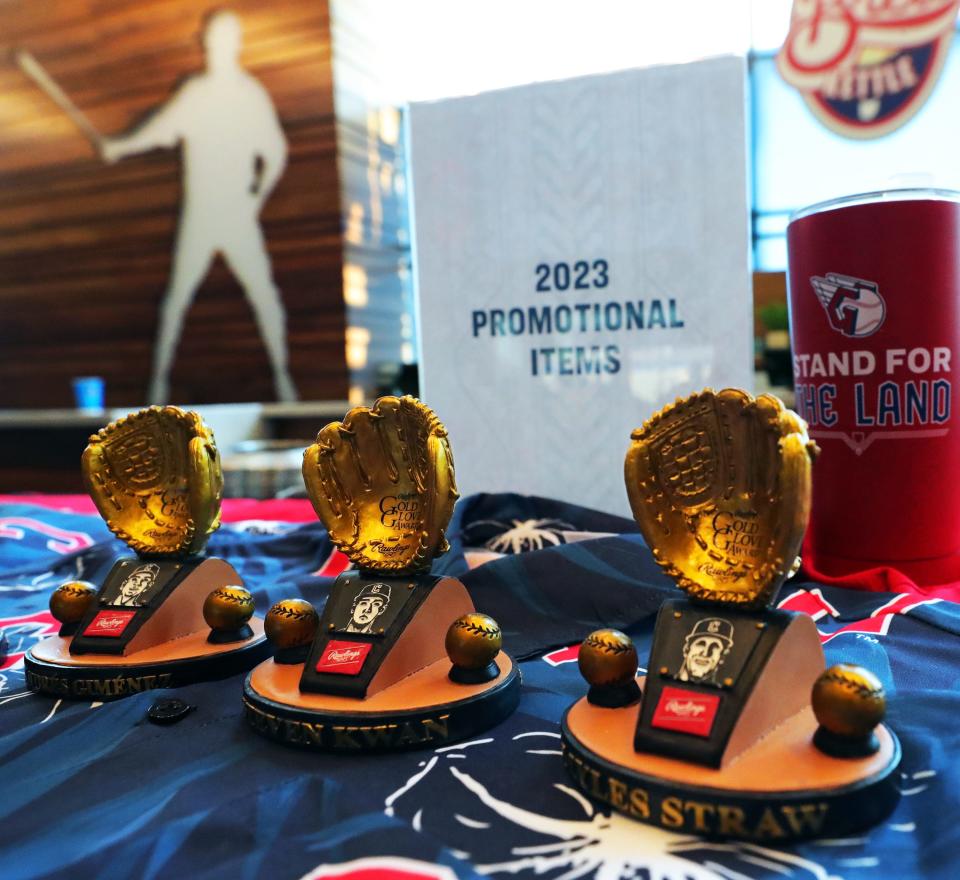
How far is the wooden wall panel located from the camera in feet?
12.0

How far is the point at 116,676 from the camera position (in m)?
0.85

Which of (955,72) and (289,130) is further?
(289,130)

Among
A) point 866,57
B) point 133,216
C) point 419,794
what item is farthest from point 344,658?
point 133,216

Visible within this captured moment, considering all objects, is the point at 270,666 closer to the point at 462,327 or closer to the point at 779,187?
the point at 462,327

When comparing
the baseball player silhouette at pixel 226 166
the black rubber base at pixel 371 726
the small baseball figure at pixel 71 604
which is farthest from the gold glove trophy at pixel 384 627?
the baseball player silhouette at pixel 226 166

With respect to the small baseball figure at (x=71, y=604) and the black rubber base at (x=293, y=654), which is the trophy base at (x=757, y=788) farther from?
the small baseball figure at (x=71, y=604)

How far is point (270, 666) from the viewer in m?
0.82

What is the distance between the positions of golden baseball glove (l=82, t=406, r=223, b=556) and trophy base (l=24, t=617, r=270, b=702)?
12 cm

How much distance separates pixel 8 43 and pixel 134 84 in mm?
816

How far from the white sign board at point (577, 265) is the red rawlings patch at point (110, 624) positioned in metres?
0.78

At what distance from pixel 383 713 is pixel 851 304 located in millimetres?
828

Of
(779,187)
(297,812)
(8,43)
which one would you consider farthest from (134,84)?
(297,812)

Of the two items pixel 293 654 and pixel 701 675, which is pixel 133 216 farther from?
pixel 701 675

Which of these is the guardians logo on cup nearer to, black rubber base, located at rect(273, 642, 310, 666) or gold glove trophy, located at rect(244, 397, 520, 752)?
gold glove trophy, located at rect(244, 397, 520, 752)
